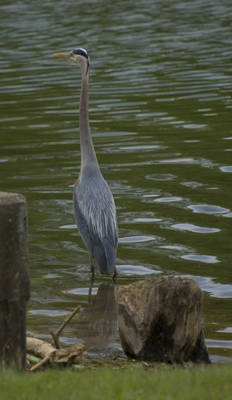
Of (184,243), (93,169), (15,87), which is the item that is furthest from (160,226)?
(15,87)

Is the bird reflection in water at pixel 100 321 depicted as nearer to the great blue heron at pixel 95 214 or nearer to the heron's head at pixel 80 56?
the great blue heron at pixel 95 214

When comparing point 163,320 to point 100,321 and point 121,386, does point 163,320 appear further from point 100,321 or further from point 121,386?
point 100,321

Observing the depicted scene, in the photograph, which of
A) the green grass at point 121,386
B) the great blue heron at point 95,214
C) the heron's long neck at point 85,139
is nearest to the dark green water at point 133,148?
the great blue heron at point 95,214

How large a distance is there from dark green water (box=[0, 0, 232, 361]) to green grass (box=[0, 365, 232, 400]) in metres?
2.38

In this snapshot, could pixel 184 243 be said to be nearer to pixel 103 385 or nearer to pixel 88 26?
pixel 103 385

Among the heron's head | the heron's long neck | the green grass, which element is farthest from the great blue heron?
the green grass

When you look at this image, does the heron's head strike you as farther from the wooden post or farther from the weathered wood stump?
the wooden post

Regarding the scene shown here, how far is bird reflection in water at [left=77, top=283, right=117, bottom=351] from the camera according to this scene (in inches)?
393

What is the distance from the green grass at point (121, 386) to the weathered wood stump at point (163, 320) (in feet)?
4.59

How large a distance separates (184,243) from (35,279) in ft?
7.35

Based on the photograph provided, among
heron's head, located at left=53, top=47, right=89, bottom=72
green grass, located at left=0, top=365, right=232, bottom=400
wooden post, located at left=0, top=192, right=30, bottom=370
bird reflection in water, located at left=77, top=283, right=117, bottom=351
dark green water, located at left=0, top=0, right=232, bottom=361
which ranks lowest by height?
bird reflection in water, located at left=77, top=283, right=117, bottom=351

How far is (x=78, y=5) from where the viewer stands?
1864 inches

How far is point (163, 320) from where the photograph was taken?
870cm

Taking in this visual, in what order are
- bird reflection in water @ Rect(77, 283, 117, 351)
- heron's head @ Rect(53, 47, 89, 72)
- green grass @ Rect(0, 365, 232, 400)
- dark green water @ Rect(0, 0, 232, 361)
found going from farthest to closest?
heron's head @ Rect(53, 47, 89, 72) → dark green water @ Rect(0, 0, 232, 361) → bird reflection in water @ Rect(77, 283, 117, 351) → green grass @ Rect(0, 365, 232, 400)
